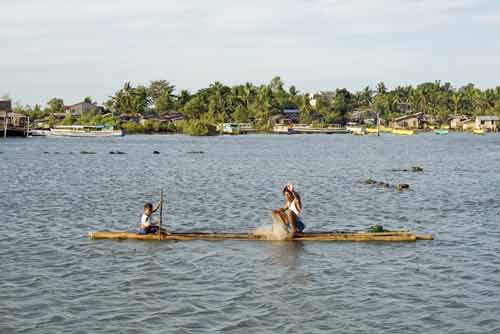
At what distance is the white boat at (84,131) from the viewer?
154 metres

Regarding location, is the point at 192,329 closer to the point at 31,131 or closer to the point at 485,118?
the point at 31,131

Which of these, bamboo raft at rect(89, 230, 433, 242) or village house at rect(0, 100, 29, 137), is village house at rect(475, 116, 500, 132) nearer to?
village house at rect(0, 100, 29, 137)

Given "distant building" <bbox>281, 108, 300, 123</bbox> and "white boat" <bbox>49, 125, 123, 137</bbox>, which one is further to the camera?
"distant building" <bbox>281, 108, 300, 123</bbox>

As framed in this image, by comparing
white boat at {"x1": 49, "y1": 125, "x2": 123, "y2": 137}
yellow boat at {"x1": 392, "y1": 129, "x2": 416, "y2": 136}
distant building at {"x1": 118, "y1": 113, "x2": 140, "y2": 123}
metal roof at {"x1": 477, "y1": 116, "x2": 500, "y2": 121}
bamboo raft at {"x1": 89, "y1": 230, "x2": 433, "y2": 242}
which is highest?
metal roof at {"x1": 477, "y1": 116, "x2": 500, "y2": 121}

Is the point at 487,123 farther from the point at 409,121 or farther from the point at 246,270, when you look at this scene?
the point at 246,270

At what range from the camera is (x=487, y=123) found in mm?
183500

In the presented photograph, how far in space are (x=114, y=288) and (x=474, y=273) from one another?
10.0m

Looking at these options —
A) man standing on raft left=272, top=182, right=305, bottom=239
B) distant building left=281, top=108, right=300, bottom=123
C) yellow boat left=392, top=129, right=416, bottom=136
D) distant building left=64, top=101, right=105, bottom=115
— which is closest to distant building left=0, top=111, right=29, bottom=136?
distant building left=64, top=101, right=105, bottom=115

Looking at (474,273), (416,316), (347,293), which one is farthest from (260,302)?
(474,273)

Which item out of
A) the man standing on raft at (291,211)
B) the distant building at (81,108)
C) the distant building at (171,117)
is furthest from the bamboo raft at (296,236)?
the distant building at (81,108)

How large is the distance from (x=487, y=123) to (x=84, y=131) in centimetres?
10718

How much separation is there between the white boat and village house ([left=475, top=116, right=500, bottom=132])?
316ft

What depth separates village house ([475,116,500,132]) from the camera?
182 metres

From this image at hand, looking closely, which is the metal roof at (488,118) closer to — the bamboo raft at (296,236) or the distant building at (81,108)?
the distant building at (81,108)
